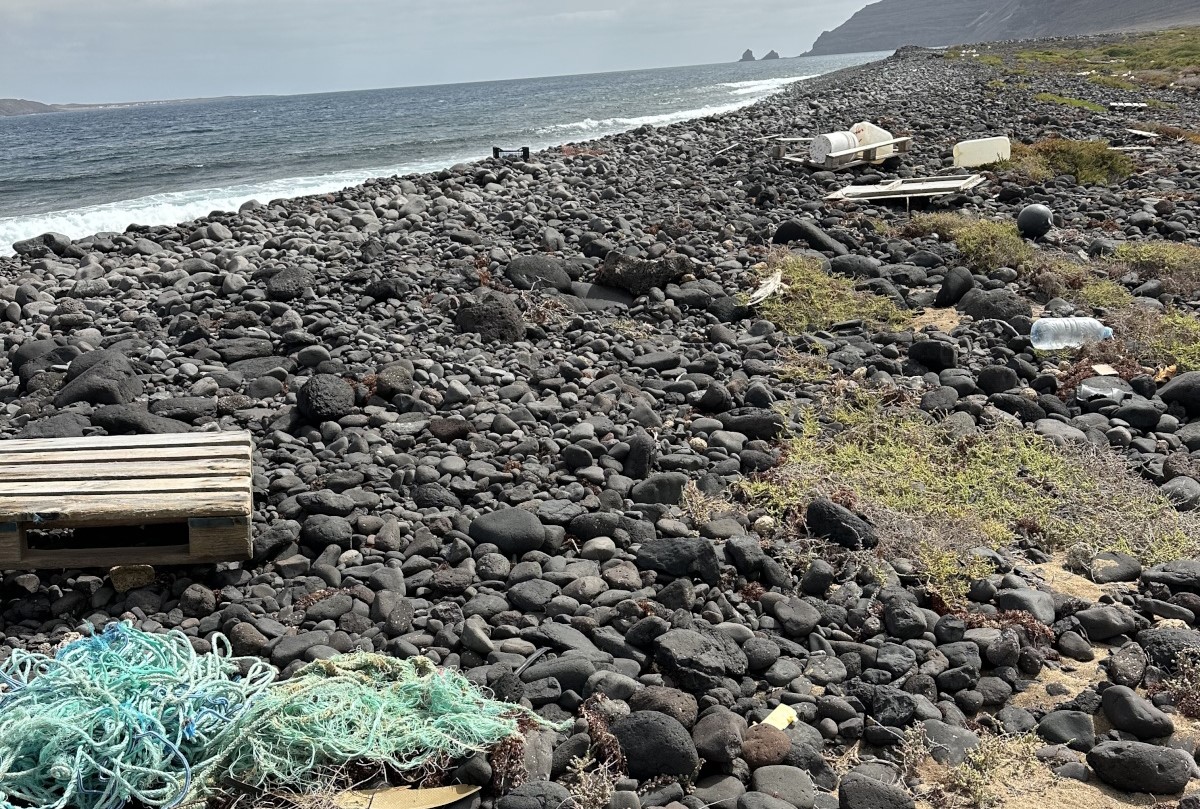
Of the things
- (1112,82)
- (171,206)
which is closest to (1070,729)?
(171,206)

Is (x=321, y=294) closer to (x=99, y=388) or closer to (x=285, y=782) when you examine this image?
(x=99, y=388)

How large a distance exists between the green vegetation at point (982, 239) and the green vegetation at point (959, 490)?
151 inches

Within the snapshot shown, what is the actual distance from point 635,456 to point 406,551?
145 centimetres

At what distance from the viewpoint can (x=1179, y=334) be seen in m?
6.88

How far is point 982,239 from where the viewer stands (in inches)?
360

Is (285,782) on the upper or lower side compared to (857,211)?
lower

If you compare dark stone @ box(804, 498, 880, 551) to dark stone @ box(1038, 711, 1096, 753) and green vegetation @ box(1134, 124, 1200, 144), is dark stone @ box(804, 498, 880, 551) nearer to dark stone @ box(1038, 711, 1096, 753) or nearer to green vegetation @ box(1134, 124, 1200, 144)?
dark stone @ box(1038, 711, 1096, 753)

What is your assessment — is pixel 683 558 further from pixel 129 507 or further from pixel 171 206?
pixel 171 206

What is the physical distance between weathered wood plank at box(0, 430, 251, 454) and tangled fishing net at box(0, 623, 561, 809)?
143 cm

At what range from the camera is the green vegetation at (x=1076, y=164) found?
1275cm

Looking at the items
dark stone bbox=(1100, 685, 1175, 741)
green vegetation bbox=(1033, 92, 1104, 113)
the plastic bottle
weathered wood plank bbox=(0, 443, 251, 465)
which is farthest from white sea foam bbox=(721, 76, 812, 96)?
dark stone bbox=(1100, 685, 1175, 741)

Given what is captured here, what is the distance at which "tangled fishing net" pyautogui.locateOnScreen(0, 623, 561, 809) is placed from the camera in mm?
2797

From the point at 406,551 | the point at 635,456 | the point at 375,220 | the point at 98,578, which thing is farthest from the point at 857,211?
the point at 98,578

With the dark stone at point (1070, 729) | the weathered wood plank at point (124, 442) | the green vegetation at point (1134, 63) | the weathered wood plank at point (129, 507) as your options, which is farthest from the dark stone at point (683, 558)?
the green vegetation at point (1134, 63)
